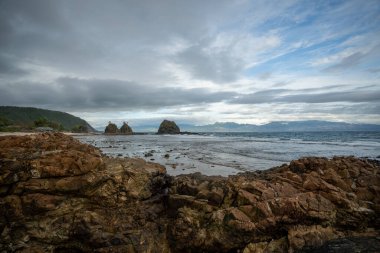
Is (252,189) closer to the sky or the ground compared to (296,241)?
closer to the sky

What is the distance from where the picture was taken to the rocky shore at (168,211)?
29.3ft

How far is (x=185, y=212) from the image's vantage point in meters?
9.85

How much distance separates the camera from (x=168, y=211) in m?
10.6

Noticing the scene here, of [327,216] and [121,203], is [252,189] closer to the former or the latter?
[327,216]

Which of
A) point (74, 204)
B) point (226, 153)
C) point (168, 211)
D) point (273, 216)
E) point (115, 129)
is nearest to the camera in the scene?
point (273, 216)

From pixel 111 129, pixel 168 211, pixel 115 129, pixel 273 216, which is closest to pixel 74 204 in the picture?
pixel 168 211

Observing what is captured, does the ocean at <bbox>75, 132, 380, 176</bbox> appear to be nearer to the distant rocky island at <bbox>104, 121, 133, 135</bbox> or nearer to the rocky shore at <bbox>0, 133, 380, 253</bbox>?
the rocky shore at <bbox>0, 133, 380, 253</bbox>

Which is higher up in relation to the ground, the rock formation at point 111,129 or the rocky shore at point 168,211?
the rock formation at point 111,129

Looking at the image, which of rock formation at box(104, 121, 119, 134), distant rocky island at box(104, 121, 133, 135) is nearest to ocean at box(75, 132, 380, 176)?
rock formation at box(104, 121, 119, 134)

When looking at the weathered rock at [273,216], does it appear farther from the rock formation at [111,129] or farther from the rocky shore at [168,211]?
the rock formation at [111,129]

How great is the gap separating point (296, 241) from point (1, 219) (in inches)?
452

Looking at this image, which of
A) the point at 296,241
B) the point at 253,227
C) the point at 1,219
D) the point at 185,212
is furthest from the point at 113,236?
the point at 296,241

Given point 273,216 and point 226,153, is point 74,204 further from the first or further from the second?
point 226,153

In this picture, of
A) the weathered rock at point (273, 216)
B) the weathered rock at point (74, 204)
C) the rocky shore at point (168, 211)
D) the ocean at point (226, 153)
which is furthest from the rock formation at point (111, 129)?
the weathered rock at point (273, 216)
